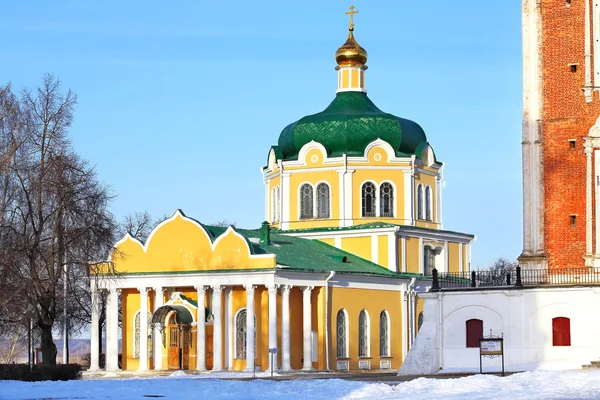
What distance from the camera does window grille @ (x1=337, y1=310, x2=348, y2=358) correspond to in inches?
2195

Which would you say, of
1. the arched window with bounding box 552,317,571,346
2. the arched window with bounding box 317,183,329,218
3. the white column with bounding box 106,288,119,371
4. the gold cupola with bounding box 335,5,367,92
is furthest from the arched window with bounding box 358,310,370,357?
the arched window with bounding box 552,317,571,346

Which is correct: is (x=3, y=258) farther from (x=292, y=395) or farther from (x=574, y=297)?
(x=574, y=297)

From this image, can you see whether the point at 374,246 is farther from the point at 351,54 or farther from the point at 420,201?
the point at 351,54

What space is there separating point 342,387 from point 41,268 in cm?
1368

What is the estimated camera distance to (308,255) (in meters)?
56.4

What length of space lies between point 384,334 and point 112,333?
1126cm

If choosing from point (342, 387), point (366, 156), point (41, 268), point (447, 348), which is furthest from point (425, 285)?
point (342, 387)

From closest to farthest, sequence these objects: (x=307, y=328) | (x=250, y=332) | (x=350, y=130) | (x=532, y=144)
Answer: (x=532, y=144)
(x=250, y=332)
(x=307, y=328)
(x=350, y=130)

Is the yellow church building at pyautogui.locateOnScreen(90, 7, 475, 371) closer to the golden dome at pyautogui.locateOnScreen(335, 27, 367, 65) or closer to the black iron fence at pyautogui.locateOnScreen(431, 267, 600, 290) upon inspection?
the golden dome at pyautogui.locateOnScreen(335, 27, 367, 65)

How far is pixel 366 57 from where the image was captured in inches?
2522

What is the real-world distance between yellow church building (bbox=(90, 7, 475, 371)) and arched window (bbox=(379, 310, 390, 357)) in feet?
0.19

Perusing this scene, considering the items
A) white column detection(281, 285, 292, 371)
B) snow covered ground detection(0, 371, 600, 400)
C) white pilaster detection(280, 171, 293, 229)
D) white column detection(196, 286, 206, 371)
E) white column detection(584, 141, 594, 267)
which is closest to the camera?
snow covered ground detection(0, 371, 600, 400)

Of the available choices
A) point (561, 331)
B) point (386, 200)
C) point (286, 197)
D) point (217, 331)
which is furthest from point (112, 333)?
point (561, 331)

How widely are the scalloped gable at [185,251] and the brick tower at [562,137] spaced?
10777 mm
